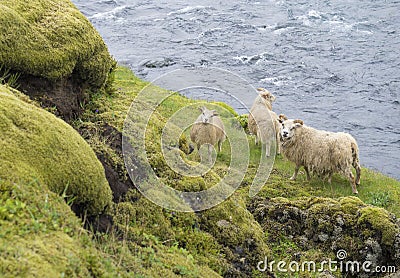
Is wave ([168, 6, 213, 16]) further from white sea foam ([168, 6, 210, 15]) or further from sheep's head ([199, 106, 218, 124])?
sheep's head ([199, 106, 218, 124])

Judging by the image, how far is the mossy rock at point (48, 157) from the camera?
397cm

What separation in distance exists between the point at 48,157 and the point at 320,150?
8.69 m

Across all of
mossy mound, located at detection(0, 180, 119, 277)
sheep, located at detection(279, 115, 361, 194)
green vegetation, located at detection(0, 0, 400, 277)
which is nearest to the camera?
mossy mound, located at detection(0, 180, 119, 277)

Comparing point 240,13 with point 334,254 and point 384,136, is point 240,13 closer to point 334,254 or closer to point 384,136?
Result: point 384,136

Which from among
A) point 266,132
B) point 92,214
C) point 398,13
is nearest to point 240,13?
point 398,13

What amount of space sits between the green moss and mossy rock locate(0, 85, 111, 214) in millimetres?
4099

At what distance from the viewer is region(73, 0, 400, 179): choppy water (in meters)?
19.5

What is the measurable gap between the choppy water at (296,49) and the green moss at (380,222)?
935 cm

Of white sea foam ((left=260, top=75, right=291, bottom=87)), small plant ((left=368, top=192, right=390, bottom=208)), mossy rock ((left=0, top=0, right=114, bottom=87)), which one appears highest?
mossy rock ((left=0, top=0, right=114, bottom=87))

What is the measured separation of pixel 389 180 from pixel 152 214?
9395 mm

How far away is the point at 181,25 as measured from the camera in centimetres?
2814

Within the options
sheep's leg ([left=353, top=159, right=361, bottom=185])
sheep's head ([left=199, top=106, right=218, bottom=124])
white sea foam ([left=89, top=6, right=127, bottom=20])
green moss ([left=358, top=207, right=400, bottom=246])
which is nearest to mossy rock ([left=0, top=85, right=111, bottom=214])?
green moss ([left=358, top=207, right=400, bottom=246])

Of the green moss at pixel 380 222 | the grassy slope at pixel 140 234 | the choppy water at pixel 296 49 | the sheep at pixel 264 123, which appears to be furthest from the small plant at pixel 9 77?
the choppy water at pixel 296 49

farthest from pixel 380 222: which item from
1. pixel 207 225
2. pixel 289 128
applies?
pixel 289 128
